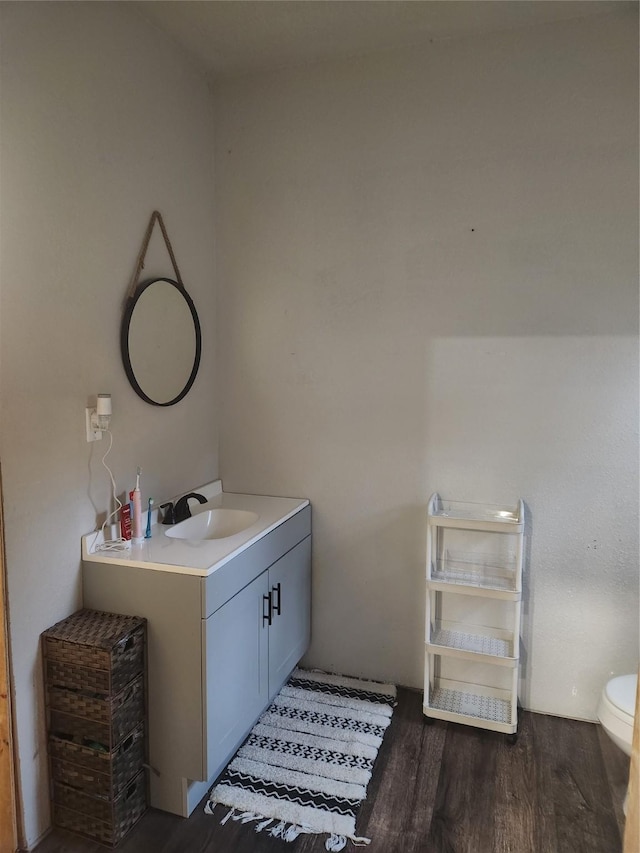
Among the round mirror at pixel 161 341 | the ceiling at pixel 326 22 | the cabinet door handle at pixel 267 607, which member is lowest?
the cabinet door handle at pixel 267 607

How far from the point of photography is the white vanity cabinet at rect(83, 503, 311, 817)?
178 cm

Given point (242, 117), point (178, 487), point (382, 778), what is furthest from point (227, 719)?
point (242, 117)

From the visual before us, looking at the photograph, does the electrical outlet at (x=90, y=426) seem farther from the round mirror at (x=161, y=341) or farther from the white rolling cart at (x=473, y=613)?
the white rolling cart at (x=473, y=613)

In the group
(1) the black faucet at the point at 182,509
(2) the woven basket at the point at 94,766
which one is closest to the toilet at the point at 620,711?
(2) the woven basket at the point at 94,766

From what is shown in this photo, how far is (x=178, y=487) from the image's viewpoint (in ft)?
8.02

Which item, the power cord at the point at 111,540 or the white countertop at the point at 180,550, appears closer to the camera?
the white countertop at the point at 180,550

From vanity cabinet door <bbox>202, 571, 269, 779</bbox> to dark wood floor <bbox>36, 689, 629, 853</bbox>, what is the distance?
237 millimetres

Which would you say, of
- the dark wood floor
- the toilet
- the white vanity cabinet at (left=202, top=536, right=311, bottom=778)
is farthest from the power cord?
the toilet

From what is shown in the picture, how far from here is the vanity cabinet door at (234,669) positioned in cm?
181

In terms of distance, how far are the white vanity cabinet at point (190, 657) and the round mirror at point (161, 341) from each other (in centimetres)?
69

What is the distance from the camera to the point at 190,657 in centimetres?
179

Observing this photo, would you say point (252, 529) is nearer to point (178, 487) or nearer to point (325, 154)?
point (178, 487)

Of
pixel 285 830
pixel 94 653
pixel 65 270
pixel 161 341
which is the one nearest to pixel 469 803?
pixel 285 830

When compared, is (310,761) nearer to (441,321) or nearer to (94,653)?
(94,653)
